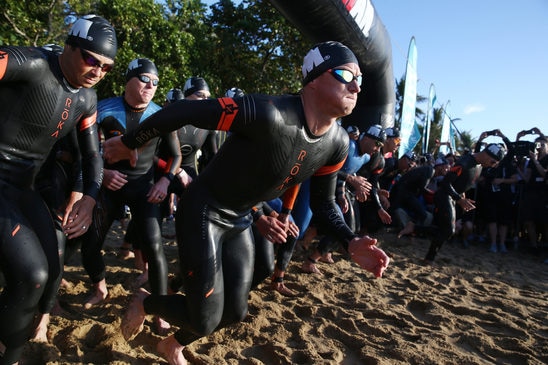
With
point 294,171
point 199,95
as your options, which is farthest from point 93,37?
point 199,95

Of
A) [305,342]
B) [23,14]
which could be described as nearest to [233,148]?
[305,342]

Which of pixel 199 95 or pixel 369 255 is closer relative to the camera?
pixel 369 255

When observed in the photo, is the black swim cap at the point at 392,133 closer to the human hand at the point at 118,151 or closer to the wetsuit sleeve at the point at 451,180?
the wetsuit sleeve at the point at 451,180

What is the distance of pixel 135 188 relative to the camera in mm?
3424

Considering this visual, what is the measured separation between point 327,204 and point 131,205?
5.67ft

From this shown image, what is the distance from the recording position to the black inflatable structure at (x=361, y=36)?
5.87 metres

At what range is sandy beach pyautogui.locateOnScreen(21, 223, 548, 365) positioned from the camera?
2.88 m

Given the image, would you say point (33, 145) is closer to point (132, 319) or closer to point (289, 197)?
point (132, 319)

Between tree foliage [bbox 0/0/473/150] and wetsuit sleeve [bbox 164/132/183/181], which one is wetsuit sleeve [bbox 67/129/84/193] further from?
tree foliage [bbox 0/0/473/150]

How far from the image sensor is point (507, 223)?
9.05 metres

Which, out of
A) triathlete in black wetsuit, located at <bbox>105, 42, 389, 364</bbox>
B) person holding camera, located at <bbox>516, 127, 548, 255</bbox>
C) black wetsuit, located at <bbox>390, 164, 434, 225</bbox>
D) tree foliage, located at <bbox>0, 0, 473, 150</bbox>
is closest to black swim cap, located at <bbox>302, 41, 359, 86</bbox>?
triathlete in black wetsuit, located at <bbox>105, 42, 389, 364</bbox>

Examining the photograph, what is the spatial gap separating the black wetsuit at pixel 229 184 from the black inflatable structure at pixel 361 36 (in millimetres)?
3895

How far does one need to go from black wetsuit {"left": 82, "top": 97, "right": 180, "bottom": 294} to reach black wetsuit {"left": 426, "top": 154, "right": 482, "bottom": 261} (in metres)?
4.96

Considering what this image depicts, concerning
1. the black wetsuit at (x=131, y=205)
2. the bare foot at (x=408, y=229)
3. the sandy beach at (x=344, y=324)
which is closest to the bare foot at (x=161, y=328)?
the sandy beach at (x=344, y=324)
